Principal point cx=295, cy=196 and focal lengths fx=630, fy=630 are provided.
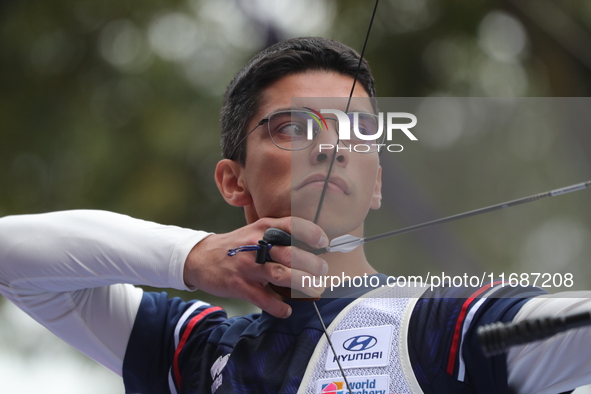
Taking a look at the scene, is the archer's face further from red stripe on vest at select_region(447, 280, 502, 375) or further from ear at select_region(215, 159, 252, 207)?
red stripe on vest at select_region(447, 280, 502, 375)

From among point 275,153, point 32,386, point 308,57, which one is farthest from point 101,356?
point 32,386

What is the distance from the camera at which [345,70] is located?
3.89ft

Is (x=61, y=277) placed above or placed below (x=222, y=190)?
below

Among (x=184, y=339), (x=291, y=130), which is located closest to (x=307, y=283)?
(x=291, y=130)

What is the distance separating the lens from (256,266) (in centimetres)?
94

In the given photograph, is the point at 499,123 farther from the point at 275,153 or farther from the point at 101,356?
the point at 101,356

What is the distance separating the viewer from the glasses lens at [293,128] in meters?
0.97

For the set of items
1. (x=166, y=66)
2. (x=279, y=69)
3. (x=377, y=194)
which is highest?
(x=166, y=66)

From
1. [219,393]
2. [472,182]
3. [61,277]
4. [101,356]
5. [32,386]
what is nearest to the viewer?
[472,182]

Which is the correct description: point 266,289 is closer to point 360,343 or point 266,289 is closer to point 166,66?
point 360,343

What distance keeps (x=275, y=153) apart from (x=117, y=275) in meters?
0.34

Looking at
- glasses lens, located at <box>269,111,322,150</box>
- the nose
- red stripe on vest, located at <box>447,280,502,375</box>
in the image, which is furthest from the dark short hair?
red stripe on vest, located at <box>447,280,502,375</box>

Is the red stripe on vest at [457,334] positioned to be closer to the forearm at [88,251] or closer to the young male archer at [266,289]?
the young male archer at [266,289]

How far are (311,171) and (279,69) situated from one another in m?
0.30
